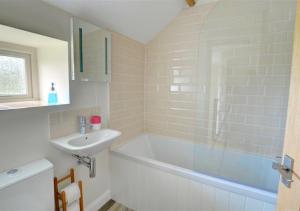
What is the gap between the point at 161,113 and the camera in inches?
99.0

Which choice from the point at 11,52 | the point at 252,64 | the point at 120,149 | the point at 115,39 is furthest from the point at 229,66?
the point at 11,52

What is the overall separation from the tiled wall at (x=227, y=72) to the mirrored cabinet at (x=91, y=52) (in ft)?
2.85

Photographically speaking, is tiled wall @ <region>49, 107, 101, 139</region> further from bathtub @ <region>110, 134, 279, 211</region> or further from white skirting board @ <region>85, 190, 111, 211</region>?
white skirting board @ <region>85, 190, 111, 211</region>

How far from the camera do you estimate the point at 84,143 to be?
1.59m

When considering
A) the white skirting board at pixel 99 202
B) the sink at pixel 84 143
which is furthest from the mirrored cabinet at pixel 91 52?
the white skirting board at pixel 99 202

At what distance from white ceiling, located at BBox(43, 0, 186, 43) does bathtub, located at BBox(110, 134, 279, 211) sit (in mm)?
1431

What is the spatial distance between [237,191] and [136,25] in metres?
1.98

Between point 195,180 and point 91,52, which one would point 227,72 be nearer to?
point 195,180

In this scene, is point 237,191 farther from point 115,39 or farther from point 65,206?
point 115,39

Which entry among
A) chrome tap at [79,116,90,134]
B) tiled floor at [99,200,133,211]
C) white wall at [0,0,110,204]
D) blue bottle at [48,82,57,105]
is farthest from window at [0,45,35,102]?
tiled floor at [99,200,133,211]

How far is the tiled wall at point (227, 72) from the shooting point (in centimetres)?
174

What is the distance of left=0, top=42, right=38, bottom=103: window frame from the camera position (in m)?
1.32

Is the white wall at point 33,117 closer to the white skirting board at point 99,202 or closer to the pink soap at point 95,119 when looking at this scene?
the pink soap at point 95,119

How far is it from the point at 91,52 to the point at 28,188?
48.7 inches
